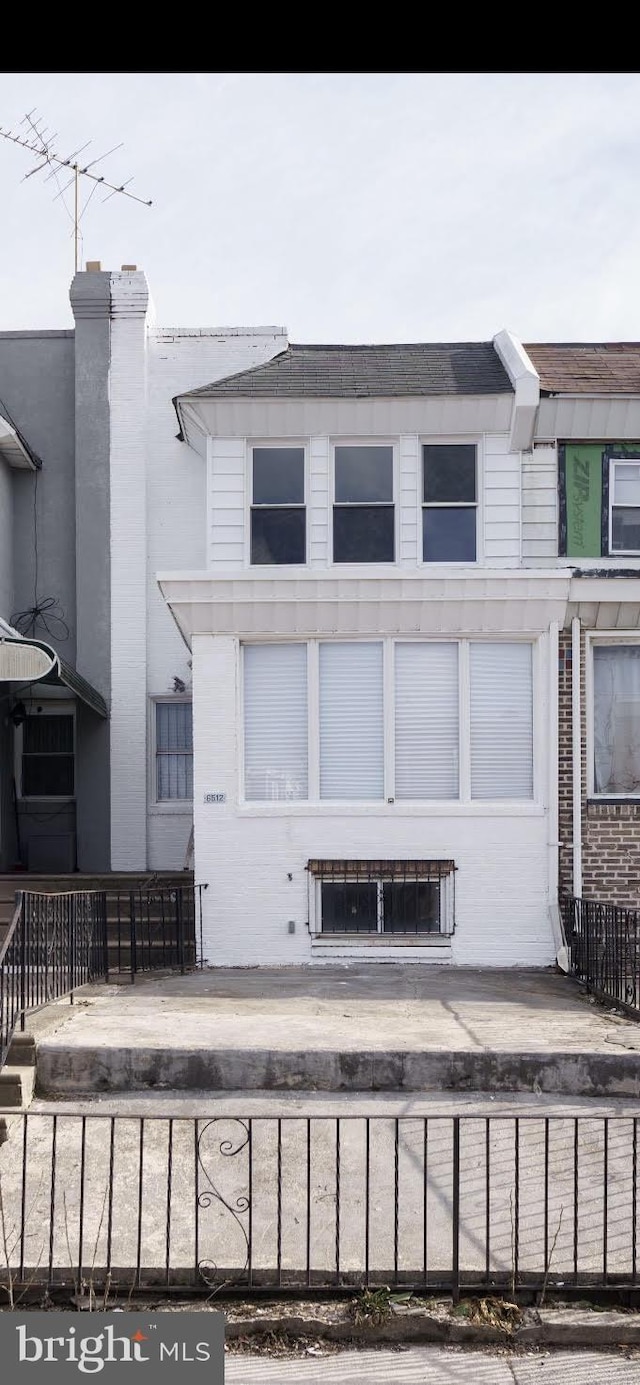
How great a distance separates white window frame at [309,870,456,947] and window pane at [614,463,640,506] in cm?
488

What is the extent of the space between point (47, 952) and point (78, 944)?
1.39 m

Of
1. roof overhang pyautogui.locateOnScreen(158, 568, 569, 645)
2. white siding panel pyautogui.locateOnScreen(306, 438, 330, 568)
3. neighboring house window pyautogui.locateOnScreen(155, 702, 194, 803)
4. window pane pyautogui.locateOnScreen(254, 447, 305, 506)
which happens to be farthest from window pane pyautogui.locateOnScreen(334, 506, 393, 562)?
neighboring house window pyautogui.locateOnScreen(155, 702, 194, 803)

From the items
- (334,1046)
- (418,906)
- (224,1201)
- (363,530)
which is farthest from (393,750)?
(224,1201)

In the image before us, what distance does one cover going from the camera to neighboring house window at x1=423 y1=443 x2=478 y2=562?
540 inches

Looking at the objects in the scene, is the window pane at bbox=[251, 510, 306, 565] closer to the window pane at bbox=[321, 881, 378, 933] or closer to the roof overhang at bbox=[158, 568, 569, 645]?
the roof overhang at bbox=[158, 568, 569, 645]

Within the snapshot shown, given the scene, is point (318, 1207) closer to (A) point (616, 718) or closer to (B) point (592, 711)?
(B) point (592, 711)

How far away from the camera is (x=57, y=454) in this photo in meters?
18.3

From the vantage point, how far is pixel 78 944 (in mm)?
10836

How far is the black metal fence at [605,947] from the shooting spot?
1069 centimetres

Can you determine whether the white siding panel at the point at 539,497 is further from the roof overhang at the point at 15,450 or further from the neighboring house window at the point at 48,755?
the neighboring house window at the point at 48,755

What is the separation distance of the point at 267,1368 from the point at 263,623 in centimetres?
904

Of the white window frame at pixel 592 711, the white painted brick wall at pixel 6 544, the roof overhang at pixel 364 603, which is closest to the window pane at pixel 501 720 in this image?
the roof overhang at pixel 364 603
